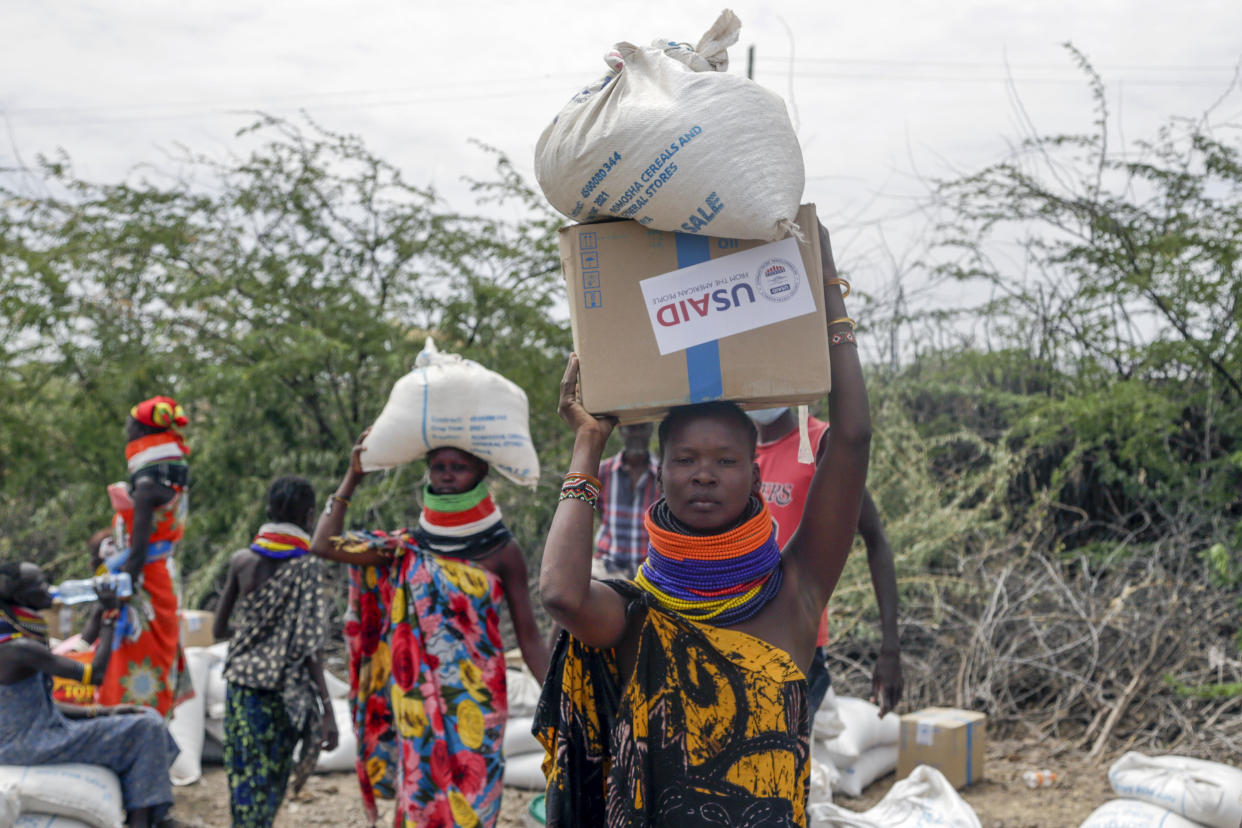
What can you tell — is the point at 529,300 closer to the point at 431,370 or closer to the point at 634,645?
the point at 431,370

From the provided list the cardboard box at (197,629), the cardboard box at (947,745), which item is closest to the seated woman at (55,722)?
the cardboard box at (197,629)

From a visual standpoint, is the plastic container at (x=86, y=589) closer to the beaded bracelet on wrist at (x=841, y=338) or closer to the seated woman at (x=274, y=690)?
the seated woman at (x=274, y=690)

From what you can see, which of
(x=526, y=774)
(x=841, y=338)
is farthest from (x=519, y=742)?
(x=841, y=338)

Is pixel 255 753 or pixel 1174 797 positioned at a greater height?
pixel 255 753

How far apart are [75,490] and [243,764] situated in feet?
16.2

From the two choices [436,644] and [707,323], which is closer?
[707,323]

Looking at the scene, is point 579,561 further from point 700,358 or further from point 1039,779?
point 1039,779

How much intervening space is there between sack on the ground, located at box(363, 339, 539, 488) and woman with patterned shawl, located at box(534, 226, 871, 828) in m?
1.51

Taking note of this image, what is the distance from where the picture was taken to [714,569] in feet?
6.35

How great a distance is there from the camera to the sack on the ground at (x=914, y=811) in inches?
144

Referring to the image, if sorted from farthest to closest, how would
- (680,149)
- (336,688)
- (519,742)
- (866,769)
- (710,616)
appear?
(336,688) → (519,742) → (866,769) → (710,616) → (680,149)

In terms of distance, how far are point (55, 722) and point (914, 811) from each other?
318 cm

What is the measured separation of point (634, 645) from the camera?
2006 mm

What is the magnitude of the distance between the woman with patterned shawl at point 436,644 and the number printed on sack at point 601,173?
185cm
